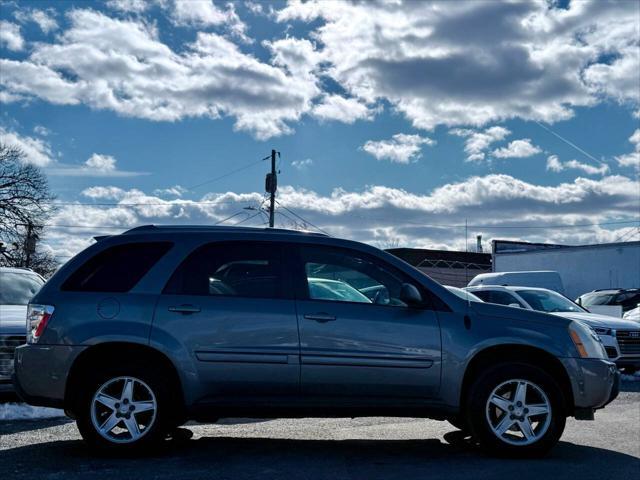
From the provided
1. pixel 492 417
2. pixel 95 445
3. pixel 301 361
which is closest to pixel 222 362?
pixel 301 361

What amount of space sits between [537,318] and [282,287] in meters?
2.18

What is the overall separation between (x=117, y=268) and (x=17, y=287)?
17.7 ft

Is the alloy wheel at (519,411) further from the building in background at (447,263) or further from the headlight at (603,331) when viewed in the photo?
the building in background at (447,263)

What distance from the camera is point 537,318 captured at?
6770 mm

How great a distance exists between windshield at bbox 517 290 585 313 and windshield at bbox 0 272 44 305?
8.82 meters

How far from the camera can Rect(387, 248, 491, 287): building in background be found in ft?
171

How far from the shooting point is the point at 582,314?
14.9 metres

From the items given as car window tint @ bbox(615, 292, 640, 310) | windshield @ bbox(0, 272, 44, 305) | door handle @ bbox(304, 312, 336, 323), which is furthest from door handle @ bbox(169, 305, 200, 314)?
car window tint @ bbox(615, 292, 640, 310)

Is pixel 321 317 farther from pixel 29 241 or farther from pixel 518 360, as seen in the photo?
pixel 29 241

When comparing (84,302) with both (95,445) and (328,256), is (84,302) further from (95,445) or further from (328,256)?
(328,256)

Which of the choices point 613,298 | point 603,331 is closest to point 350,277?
point 603,331

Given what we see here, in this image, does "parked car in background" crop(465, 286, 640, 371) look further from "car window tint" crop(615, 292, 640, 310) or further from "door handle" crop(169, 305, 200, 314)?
"car window tint" crop(615, 292, 640, 310)

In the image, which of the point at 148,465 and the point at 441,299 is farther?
the point at 441,299

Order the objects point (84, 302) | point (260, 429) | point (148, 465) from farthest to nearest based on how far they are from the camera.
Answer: point (260, 429), point (84, 302), point (148, 465)
